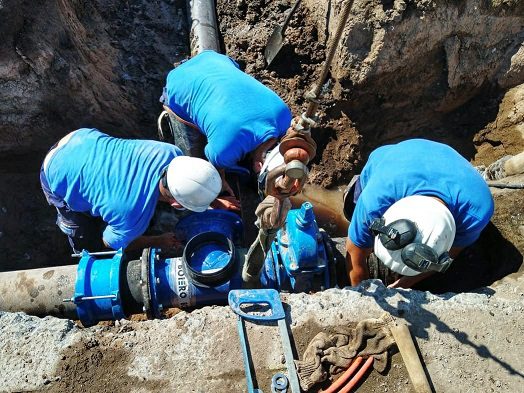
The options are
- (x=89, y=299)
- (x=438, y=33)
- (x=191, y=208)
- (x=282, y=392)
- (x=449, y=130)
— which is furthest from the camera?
(x=449, y=130)

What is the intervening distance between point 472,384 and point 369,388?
1.67 feet

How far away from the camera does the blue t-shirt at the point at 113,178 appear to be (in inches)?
118

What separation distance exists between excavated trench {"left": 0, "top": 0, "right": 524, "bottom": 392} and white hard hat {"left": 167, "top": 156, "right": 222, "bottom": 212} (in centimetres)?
162

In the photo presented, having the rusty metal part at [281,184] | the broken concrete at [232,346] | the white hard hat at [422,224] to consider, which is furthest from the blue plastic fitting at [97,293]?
the white hard hat at [422,224]

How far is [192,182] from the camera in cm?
283

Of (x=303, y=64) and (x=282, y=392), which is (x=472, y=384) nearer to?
(x=282, y=392)

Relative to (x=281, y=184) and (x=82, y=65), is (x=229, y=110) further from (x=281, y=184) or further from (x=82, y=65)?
(x=82, y=65)

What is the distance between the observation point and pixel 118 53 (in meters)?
4.10

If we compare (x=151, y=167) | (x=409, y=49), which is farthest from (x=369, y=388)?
(x=409, y=49)

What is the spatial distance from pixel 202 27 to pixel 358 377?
3.34 m

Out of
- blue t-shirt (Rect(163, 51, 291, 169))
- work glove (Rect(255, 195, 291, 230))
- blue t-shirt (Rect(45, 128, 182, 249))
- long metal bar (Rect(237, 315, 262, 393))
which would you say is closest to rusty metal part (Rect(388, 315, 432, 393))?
long metal bar (Rect(237, 315, 262, 393))

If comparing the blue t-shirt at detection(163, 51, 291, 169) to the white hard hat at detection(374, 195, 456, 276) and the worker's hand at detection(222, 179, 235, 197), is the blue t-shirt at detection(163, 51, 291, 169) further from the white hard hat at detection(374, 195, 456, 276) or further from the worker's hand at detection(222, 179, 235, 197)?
the white hard hat at detection(374, 195, 456, 276)

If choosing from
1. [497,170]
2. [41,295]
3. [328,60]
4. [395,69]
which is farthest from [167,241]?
[497,170]

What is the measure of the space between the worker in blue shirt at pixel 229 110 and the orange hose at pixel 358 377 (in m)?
1.46
